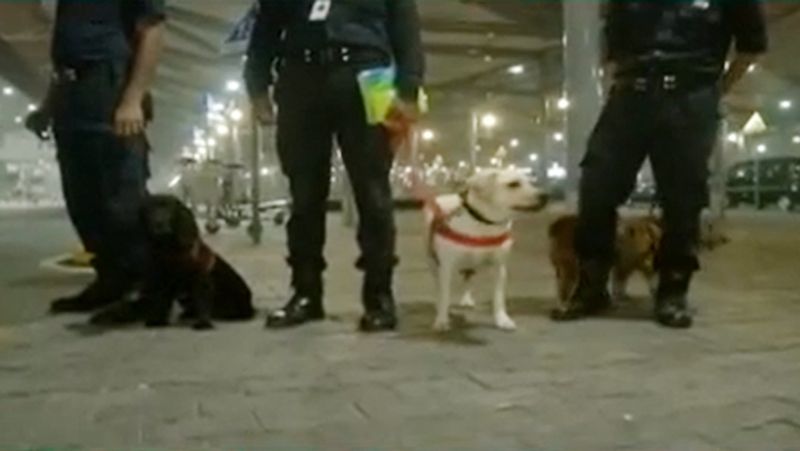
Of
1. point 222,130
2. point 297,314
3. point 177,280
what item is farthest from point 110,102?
point 222,130

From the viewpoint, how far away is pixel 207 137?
829 inches

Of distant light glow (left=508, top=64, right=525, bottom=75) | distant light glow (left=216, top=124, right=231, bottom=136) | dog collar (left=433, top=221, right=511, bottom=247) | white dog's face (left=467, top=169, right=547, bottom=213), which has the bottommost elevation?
dog collar (left=433, top=221, right=511, bottom=247)

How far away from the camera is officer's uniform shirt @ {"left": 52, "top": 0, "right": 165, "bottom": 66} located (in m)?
3.88

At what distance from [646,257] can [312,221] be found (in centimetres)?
141

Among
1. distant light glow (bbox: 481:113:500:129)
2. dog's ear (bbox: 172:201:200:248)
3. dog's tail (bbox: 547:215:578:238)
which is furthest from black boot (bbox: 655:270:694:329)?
distant light glow (bbox: 481:113:500:129)

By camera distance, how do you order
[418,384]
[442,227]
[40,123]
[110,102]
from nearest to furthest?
1. [418,384]
2. [442,227]
3. [110,102]
4. [40,123]

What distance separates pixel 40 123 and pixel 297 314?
4.88 ft

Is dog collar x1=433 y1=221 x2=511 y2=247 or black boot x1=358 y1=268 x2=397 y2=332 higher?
dog collar x1=433 y1=221 x2=511 y2=247

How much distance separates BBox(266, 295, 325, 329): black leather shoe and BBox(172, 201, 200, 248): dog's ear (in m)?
0.42

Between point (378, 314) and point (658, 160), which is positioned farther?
point (658, 160)

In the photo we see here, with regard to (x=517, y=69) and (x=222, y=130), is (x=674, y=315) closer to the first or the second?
(x=222, y=130)

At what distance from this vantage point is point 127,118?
385 centimetres

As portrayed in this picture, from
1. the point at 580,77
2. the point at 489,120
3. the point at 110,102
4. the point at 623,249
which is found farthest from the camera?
the point at 489,120

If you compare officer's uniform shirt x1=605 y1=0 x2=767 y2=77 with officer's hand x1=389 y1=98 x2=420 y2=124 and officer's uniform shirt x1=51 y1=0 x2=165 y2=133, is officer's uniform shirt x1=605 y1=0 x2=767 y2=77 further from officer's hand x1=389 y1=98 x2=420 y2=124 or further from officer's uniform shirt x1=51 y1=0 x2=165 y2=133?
officer's uniform shirt x1=51 y1=0 x2=165 y2=133
